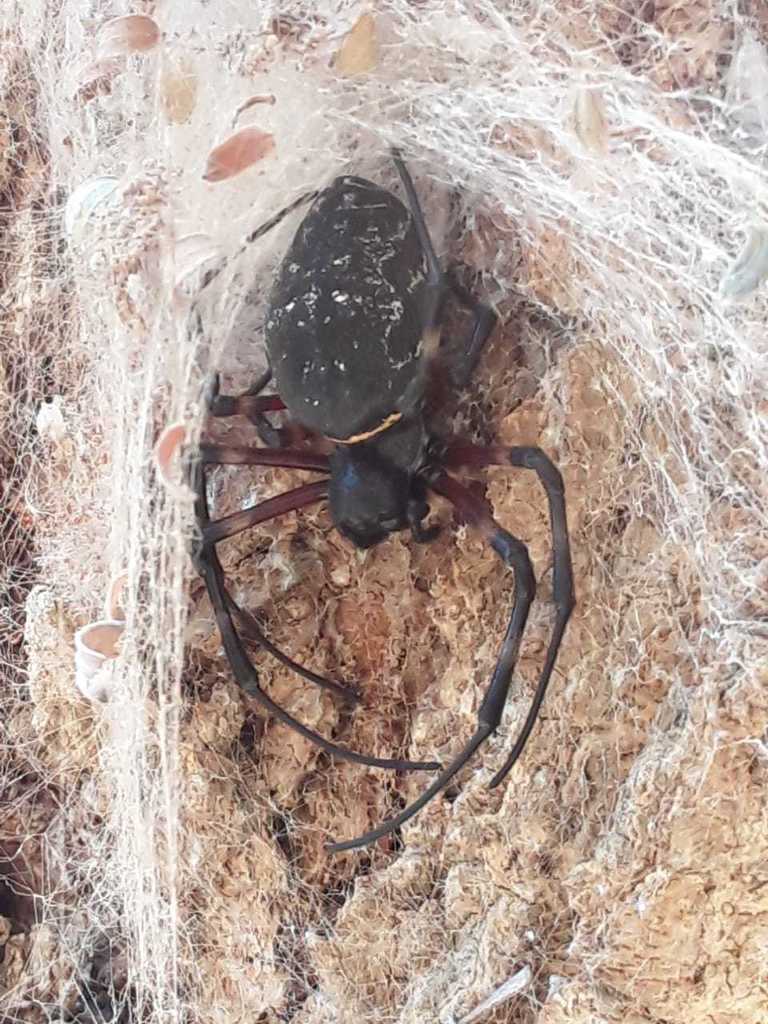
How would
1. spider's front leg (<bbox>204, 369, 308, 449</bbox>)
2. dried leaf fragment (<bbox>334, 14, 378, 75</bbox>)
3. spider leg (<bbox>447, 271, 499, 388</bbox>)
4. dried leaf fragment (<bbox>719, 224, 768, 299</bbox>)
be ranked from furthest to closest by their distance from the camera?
spider's front leg (<bbox>204, 369, 308, 449</bbox>)
spider leg (<bbox>447, 271, 499, 388</bbox>)
dried leaf fragment (<bbox>334, 14, 378, 75</bbox>)
dried leaf fragment (<bbox>719, 224, 768, 299</bbox>)

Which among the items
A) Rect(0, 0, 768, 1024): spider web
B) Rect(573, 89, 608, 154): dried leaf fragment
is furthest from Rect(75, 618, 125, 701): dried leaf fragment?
Rect(573, 89, 608, 154): dried leaf fragment

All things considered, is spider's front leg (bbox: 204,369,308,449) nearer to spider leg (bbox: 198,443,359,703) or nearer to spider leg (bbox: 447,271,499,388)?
spider leg (bbox: 198,443,359,703)

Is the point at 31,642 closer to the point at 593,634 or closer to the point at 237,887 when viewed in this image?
the point at 237,887

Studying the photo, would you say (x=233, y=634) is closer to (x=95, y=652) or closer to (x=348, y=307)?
(x=95, y=652)

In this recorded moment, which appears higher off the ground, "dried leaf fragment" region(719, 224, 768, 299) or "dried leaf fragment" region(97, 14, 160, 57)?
"dried leaf fragment" region(97, 14, 160, 57)

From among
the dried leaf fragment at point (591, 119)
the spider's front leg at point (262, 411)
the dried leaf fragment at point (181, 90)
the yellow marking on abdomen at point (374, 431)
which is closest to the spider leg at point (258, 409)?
the spider's front leg at point (262, 411)
